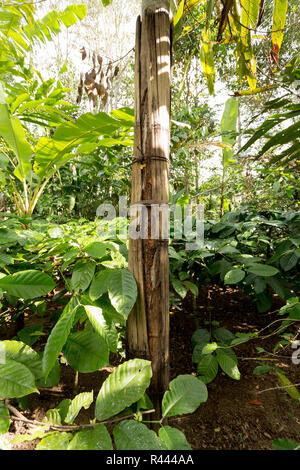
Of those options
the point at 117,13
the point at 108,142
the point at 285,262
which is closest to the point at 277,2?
the point at 108,142

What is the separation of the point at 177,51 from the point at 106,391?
5.41 meters

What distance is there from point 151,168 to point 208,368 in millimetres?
752

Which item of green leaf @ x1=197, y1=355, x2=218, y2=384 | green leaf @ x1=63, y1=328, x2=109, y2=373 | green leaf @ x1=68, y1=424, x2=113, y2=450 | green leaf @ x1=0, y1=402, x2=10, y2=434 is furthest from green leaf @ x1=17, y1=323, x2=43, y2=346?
green leaf @ x1=197, y1=355, x2=218, y2=384

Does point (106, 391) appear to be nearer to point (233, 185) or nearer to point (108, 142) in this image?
point (108, 142)

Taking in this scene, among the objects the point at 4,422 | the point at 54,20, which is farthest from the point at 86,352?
the point at 54,20

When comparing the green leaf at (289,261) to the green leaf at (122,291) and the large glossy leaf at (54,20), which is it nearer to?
the green leaf at (122,291)

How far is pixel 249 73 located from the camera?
43.4 inches

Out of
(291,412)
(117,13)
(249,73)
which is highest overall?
(117,13)

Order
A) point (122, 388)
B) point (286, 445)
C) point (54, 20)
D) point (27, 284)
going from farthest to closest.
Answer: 1. point (54, 20)
2. point (27, 284)
3. point (122, 388)
4. point (286, 445)

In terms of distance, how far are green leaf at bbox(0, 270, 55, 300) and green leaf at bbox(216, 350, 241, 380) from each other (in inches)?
27.4

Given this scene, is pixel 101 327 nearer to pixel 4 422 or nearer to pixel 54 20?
pixel 4 422

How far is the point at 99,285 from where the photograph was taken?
0.63 meters

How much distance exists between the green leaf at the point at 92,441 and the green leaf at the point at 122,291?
8.4 inches

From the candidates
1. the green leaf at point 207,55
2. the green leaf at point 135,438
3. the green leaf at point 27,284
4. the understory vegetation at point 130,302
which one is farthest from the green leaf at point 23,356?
the green leaf at point 207,55
